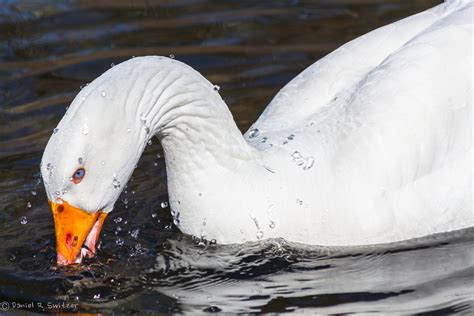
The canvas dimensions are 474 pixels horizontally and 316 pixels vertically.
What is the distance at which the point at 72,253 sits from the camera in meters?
6.93

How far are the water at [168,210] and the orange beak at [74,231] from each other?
9.2 inches

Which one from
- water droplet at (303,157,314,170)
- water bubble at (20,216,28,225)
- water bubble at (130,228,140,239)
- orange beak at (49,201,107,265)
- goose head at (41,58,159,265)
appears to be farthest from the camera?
water bubble at (20,216,28,225)

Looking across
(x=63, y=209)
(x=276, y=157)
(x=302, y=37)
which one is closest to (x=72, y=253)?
(x=63, y=209)

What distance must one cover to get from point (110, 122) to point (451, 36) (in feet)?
8.13

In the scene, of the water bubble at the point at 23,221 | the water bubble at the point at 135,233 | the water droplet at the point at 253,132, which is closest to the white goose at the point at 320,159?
the water droplet at the point at 253,132

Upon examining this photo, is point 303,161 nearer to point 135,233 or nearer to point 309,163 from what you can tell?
point 309,163

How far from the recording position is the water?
6.96m

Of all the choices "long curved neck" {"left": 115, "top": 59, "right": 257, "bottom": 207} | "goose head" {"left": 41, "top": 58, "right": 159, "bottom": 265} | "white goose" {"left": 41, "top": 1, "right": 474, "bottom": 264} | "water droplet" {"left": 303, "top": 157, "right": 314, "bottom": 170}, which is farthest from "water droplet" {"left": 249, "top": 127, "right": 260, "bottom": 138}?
"goose head" {"left": 41, "top": 58, "right": 159, "bottom": 265}

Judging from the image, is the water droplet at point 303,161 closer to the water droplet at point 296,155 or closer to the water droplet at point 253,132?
the water droplet at point 296,155

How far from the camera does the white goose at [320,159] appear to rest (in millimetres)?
6902

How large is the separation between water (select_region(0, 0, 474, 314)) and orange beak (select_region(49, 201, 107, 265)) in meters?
0.23

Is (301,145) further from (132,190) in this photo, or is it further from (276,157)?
(132,190)

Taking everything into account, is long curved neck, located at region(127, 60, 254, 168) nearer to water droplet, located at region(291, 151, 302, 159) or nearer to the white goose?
the white goose

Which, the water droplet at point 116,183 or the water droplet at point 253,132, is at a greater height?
the water droplet at point 253,132
